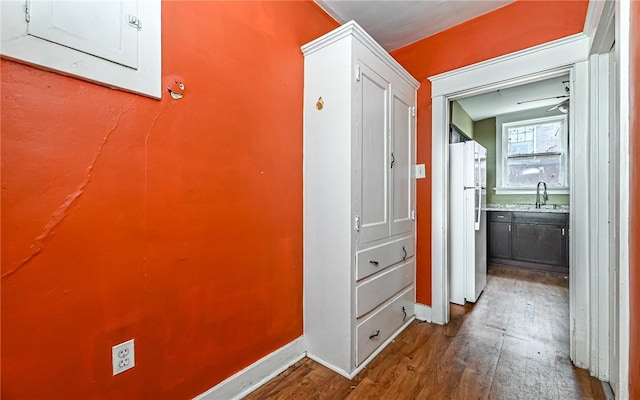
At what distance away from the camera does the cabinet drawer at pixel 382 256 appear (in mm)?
1754

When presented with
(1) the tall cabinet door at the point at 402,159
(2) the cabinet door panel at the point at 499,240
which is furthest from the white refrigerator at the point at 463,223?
(2) the cabinet door panel at the point at 499,240

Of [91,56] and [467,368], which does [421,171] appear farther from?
[91,56]

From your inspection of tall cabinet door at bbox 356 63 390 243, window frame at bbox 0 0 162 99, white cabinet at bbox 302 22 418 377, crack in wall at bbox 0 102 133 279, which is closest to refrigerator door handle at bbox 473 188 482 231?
white cabinet at bbox 302 22 418 377

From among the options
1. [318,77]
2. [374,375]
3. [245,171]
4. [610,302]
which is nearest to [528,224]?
[610,302]

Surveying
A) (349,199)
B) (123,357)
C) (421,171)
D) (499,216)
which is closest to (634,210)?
(349,199)

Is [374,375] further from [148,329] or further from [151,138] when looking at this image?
[151,138]

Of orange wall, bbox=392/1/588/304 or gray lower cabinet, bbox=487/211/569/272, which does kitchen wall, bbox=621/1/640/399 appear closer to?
orange wall, bbox=392/1/588/304

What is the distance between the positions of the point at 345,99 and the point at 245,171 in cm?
76

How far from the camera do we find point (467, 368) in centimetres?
173

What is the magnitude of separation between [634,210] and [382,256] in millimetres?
1290

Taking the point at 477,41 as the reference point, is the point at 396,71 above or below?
below

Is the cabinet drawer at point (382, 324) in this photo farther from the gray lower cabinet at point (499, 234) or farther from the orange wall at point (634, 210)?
the gray lower cabinet at point (499, 234)

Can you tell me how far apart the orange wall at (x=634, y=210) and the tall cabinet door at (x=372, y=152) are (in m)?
1.15

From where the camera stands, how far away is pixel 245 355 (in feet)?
5.05
